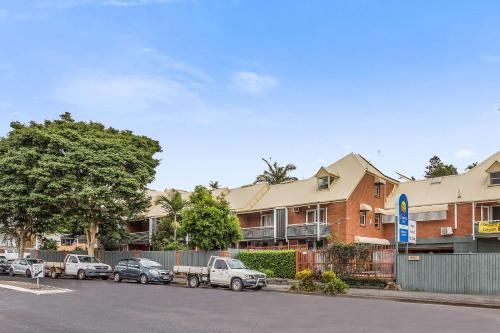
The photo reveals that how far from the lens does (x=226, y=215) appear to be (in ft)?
129

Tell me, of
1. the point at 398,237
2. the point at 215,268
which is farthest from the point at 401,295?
the point at 215,268

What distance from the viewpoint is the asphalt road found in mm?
14531

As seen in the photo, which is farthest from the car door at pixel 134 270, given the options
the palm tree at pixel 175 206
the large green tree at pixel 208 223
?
the palm tree at pixel 175 206

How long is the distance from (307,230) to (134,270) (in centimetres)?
1856

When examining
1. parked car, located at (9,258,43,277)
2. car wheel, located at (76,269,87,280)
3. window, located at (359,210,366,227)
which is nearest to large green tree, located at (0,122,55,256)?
parked car, located at (9,258,43,277)

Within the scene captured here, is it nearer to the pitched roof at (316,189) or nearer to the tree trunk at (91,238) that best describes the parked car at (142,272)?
the tree trunk at (91,238)

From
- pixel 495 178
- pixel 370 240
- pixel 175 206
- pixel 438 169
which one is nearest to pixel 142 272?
pixel 175 206

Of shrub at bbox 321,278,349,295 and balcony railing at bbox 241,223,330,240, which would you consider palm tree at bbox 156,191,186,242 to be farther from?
shrub at bbox 321,278,349,295

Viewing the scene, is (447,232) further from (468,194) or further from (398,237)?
(398,237)

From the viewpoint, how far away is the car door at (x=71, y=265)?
126 ft

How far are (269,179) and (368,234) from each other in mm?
24470

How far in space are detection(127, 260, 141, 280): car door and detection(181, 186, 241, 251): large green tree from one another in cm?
506

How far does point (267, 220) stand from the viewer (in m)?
54.4

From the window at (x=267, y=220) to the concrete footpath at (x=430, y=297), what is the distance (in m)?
24.6
